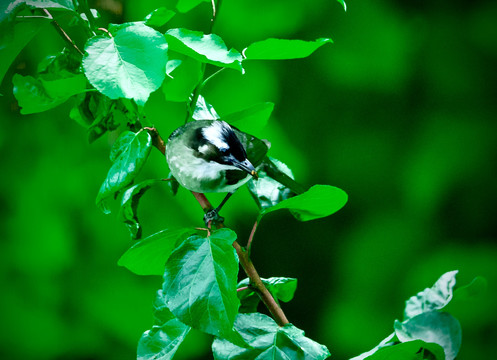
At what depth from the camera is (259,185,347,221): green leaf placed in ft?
1.43

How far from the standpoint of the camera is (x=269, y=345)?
43cm

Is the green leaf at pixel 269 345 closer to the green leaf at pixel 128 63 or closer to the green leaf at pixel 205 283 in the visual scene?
the green leaf at pixel 205 283

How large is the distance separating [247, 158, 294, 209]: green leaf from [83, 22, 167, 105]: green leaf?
7.4 inches

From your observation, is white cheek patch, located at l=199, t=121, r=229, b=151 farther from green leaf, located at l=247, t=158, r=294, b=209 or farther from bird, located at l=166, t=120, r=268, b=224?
green leaf, located at l=247, t=158, r=294, b=209

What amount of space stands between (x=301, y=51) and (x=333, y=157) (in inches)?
19.0

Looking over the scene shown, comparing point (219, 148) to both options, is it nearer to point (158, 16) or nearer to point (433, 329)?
point (158, 16)

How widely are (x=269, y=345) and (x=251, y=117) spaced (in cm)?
23

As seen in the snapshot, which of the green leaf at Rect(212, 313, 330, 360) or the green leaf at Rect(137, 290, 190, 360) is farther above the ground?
A: the green leaf at Rect(212, 313, 330, 360)

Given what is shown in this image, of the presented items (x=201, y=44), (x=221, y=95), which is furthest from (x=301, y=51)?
(x=221, y=95)

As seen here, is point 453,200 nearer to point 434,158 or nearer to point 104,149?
point 434,158

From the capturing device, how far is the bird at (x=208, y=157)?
40 centimetres

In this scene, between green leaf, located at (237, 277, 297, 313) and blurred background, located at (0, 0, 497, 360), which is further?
blurred background, located at (0, 0, 497, 360)

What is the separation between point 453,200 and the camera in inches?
34.4

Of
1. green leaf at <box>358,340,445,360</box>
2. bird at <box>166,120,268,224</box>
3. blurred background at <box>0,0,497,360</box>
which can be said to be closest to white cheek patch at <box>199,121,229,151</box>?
bird at <box>166,120,268,224</box>
